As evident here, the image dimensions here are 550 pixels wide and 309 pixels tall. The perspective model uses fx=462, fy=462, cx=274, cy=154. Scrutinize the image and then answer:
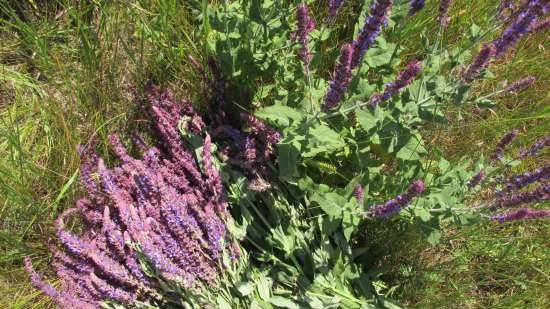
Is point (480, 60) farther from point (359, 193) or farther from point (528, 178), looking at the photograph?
point (359, 193)

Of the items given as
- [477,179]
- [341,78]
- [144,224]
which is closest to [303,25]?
[341,78]

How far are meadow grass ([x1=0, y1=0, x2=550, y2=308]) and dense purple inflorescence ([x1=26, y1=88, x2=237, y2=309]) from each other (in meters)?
0.19

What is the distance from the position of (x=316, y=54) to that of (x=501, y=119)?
129cm

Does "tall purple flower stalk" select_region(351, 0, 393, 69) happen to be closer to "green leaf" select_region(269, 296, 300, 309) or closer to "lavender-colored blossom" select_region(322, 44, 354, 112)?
"lavender-colored blossom" select_region(322, 44, 354, 112)

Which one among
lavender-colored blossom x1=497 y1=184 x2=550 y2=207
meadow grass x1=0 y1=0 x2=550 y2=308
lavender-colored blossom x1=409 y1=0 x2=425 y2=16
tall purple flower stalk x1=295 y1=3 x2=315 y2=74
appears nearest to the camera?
tall purple flower stalk x1=295 y1=3 x2=315 y2=74

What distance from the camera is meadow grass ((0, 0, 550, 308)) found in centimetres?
245

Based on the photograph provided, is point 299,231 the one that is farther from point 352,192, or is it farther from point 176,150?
point 176,150

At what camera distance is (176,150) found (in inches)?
94.2

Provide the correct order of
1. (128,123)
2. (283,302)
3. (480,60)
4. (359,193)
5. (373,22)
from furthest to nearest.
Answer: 1. (128,123)
2. (283,302)
3. (359,193)
4. (480,60)
5. (373,22)

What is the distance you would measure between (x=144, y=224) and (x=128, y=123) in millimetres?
732

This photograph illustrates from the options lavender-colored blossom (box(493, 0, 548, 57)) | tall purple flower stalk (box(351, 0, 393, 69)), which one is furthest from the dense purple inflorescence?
lavender-colored blossom (box(493, 0, 548, 57))

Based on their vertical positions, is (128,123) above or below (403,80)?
below

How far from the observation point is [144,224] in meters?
2.13

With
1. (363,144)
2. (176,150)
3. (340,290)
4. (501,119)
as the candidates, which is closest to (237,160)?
(176,150)
